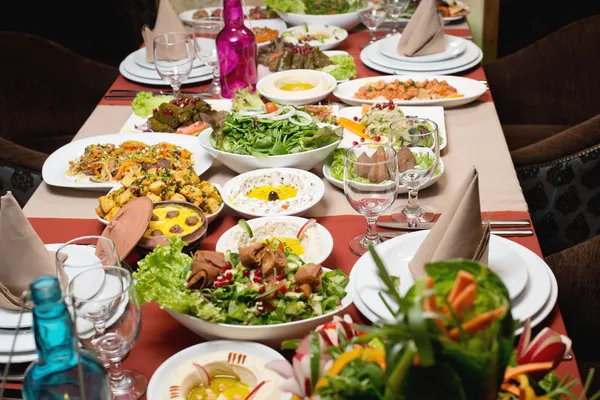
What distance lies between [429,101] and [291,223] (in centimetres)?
98

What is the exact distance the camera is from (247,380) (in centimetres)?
127

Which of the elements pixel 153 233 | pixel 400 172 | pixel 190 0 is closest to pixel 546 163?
pixel 400 172

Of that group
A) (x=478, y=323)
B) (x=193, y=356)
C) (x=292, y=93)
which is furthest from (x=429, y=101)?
(x=478, y=323)

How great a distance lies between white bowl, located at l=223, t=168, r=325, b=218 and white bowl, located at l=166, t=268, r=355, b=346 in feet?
1.73

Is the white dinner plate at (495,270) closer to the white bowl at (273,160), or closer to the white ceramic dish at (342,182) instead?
the white ceramic dish at (342,182)

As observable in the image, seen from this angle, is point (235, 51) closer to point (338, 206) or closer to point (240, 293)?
point (338, 206)

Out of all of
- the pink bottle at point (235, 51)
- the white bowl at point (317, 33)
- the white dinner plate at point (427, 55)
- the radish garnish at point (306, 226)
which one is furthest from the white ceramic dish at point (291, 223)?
the white bowl at point (317, 33)

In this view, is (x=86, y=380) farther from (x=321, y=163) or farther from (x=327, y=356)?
(x=321, y=163)

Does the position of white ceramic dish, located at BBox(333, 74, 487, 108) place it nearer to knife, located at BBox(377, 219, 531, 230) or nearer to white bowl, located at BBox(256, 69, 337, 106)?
white bowl, located at BBox(256, 69, 337, 106)

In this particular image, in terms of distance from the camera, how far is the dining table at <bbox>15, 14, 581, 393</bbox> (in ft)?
4.66

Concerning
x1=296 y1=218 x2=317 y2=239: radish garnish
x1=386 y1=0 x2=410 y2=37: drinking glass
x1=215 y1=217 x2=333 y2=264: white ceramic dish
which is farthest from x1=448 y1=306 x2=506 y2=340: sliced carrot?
x1=386 y1=0 x2=410 y2=37: drinking glass

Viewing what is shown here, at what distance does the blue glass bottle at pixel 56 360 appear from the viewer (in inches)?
37.8

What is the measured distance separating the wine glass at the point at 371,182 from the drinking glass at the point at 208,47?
1.18 metres

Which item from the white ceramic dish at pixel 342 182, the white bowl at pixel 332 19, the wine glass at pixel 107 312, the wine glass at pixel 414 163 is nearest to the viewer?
the wine glass at pixel 107 312
